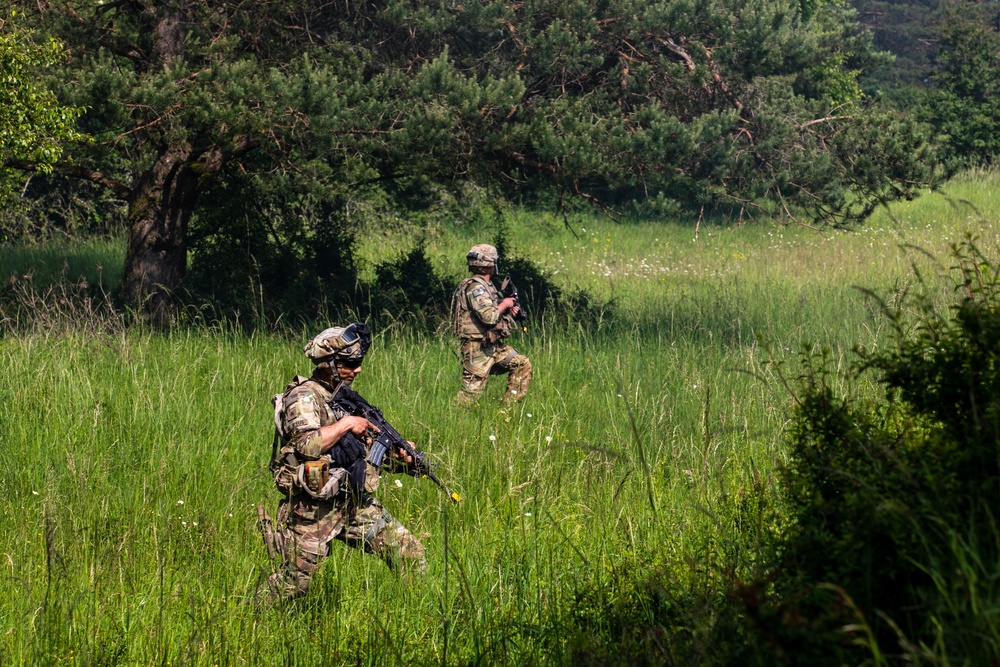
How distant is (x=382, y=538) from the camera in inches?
189

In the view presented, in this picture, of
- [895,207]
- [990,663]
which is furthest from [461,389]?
[895,207]

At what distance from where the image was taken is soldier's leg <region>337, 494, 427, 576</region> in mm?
4754

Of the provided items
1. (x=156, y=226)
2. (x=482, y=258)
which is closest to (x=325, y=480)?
(x=482, y=258)

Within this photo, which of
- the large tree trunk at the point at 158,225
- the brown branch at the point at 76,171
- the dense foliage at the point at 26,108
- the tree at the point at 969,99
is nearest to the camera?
the dense foliage at the point at 26,108

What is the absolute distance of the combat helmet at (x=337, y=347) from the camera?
15.7ft

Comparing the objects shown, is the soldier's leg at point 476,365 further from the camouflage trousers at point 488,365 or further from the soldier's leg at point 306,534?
the soldier's leg at point 306,534

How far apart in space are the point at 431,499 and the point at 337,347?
165 centimetres

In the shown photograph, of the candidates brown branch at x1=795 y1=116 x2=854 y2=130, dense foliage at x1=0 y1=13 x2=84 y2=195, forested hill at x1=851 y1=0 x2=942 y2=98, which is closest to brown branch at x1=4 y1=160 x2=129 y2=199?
dense foliage at x1=0 y1=13 x2=84 y2=195

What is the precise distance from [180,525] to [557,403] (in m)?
3.39

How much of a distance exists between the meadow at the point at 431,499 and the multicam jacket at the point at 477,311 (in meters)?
0.51

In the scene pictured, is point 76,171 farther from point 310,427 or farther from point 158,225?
point 310,427

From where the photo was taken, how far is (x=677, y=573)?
4172 millimetres

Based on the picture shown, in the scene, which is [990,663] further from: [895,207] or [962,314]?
[895,207]

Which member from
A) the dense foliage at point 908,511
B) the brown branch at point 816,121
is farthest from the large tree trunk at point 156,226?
the dense foliage at point 908,511
